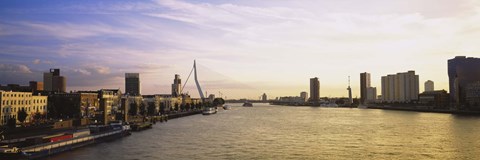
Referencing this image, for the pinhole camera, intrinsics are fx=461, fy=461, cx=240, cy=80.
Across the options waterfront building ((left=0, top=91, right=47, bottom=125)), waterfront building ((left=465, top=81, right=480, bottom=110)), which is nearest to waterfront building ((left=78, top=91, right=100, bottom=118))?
waterfront building ((left=0, top=91, right=47, bottom=125))

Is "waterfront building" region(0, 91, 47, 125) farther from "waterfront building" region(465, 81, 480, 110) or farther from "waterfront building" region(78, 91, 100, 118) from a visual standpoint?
"waterfront building" region(465, 81, 480, 110)

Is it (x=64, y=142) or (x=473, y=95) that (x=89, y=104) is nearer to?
(x=64, y=142)

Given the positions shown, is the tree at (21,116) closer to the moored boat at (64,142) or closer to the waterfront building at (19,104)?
the waterfront building at (19,104)

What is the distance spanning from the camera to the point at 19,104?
65.3 meters

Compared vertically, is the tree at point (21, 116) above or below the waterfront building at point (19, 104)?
below

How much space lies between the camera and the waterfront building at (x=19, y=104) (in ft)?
198

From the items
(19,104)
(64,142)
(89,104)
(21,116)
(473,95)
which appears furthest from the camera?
(473,95)

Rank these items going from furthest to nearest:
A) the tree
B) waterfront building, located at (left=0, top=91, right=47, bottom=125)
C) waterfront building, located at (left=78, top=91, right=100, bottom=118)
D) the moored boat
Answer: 1. waterfront building, located at (left=78, top=91, right=100, bottom=118)
2. the tree
3. waterfront building, located at (left=0, top=91, right=47, bottom=125)
4. the moored boat

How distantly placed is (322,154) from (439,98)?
169m

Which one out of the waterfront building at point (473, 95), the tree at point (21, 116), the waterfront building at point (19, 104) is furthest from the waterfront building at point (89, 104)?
the waterfront building at point (473, 95)

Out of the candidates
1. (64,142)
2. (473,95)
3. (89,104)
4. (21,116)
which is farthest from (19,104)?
(473,95)

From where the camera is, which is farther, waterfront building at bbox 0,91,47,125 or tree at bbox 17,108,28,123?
tree at bbox 17,108,28,123

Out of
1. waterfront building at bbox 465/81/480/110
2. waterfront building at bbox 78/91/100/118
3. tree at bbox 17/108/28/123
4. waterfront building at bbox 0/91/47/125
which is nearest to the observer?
waterfront building at bbox 0/91/47/125

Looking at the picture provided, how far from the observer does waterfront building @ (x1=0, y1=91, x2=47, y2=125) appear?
60.3 metres
